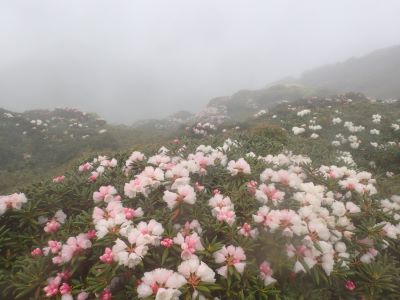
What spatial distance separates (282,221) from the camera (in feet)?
10.3

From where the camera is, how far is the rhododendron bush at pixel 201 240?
2.62 metres

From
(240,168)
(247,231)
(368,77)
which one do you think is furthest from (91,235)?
(368,77)

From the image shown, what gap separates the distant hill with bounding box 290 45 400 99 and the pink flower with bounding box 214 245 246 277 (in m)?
45.5

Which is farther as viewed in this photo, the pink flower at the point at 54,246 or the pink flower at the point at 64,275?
the pink flower at the point at 54,246

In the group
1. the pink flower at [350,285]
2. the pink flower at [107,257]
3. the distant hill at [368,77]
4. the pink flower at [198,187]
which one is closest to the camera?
the pink flower at [107,257]

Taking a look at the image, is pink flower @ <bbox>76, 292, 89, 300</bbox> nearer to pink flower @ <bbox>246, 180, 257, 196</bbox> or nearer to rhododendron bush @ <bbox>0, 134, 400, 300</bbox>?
rhododendron bush @ <bbox>0, 134, 400, 300</bbox>

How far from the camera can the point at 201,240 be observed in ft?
9.70

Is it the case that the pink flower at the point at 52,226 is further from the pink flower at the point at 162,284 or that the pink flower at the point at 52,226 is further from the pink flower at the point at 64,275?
the pink flower at the point at 162,284

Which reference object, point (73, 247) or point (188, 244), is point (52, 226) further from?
point (188, 244)

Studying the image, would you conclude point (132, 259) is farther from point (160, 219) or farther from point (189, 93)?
point (189, 93)

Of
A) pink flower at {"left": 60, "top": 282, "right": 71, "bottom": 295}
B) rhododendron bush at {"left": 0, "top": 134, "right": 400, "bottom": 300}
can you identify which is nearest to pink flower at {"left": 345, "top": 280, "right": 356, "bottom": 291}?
rhododendron bush at {"left": 0, "top": 134, "right": 400, "bottom": 300}

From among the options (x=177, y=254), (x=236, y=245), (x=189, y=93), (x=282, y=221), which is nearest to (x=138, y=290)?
(x=177, y=254)

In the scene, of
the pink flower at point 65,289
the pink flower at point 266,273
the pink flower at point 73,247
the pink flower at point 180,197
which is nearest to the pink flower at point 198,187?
the pink flower at point 180,197

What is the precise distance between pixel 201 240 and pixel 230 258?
1.13ft
